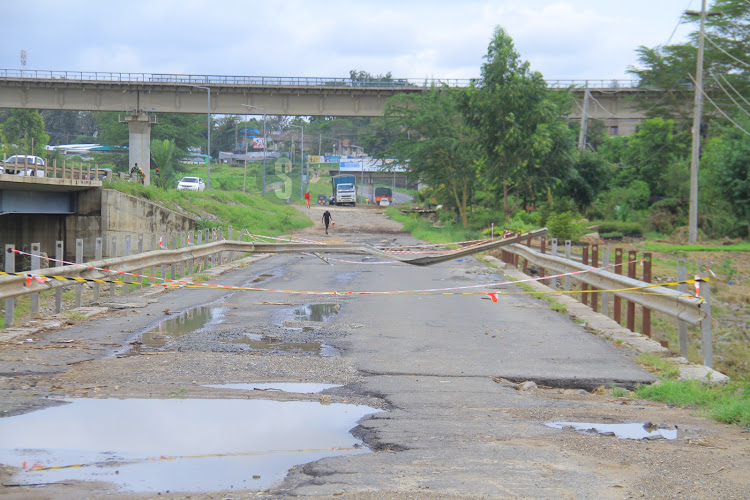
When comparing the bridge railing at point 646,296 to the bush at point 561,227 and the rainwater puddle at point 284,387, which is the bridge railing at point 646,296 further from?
the bush at point 561,227

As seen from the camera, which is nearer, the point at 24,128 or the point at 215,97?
the point at 215,97

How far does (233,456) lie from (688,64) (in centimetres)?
5733

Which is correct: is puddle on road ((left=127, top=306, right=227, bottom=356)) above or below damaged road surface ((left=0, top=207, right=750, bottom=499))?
below

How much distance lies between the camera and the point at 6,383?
287 inches

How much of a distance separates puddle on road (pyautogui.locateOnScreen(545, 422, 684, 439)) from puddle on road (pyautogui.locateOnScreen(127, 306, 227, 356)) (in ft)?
16.8

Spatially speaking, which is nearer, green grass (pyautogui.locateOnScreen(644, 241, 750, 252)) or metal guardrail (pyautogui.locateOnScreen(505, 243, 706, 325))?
metal guardrail (pyautogui.locateOnScreen(505, 243, 706, 325))

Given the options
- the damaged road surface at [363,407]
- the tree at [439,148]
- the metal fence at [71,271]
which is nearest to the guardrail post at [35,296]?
the metal fence at [71,271]

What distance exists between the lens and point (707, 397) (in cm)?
721

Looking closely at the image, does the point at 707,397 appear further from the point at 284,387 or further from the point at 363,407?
the point at 284,387

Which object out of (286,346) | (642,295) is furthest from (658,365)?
(286,346)

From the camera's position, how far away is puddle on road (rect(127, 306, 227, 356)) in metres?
9.75

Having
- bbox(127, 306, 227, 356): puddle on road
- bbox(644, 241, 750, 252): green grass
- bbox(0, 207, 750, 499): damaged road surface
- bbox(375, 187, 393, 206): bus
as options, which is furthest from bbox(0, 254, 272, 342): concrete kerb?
bbox(375, 187, 393, 206): bus

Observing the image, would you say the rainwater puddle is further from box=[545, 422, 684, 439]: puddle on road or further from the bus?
the bus

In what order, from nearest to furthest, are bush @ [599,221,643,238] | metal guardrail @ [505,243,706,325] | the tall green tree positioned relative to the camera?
1. metal guardrail @ [505,243,706,325]
2. the tall green tree
3. bush @ [599,221,643,238]
